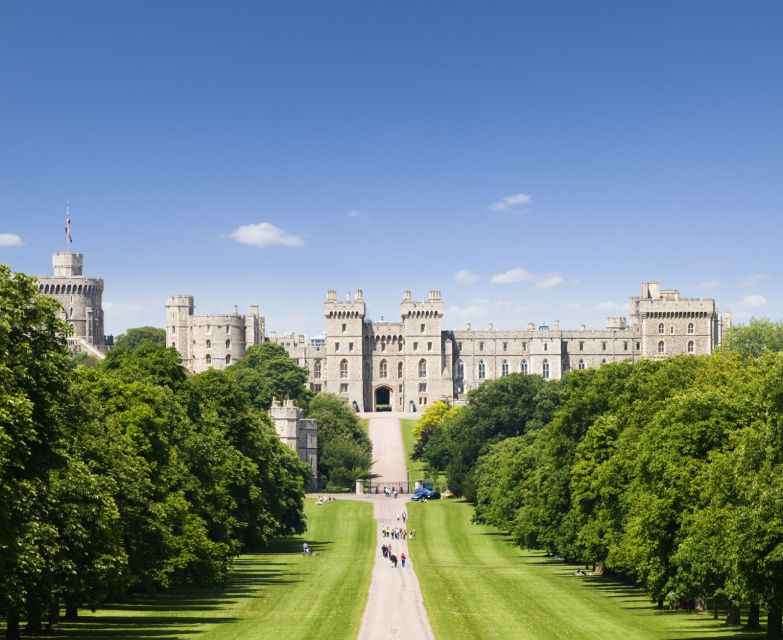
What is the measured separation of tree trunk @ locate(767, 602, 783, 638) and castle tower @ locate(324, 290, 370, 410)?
12801 cm

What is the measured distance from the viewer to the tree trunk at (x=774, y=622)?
1373 inches

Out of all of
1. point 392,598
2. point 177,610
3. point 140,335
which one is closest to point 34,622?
point 177,610

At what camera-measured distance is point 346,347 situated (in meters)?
166

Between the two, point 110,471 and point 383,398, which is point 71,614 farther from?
point 383,398

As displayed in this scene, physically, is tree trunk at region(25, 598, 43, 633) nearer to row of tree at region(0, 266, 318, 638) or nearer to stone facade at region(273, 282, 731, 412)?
row of tree at region(0, 266, 318, 638)

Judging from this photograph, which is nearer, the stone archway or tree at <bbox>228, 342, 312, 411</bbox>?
tree at <bbox>228, 342, 312, 411</bbox>

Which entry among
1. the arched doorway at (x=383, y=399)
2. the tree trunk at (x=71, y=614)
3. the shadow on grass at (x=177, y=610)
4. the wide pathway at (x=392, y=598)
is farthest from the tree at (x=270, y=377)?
the tree trunk at (x=71, y=614)

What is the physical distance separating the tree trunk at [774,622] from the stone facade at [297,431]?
7018 centimetres

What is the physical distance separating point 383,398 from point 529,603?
124231 millimetres

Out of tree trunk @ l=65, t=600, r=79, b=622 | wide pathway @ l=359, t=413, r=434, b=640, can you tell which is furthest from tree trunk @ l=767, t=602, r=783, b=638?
tree trunk @ l=65, t=600, r=79, b=622

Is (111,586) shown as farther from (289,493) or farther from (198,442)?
(289,493)

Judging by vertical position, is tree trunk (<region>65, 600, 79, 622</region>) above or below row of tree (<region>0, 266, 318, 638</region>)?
below

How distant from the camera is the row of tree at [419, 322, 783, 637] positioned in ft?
108

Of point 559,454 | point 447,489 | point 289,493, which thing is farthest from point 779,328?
point 559,454
